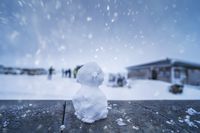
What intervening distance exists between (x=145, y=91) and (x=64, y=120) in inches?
458

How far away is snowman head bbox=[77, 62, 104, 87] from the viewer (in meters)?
1.82

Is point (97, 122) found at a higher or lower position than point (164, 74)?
lower

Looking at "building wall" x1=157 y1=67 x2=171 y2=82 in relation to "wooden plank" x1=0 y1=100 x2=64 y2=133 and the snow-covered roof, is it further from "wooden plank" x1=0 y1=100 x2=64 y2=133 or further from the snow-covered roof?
"wooden plank" x1=0 y1=100 x2=64 y2=133

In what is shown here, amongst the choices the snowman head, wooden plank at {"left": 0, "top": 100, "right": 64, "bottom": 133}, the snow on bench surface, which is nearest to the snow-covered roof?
the snow on bench surface

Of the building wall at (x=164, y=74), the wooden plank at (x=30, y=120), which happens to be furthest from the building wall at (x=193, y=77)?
the wooden plank at (x=30, y=120)

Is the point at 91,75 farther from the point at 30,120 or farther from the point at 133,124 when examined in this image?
the point at 30,120

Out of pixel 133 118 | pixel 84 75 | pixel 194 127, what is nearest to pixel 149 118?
pixel 133 118

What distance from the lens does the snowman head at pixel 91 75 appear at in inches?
71.7

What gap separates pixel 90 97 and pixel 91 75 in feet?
1.02

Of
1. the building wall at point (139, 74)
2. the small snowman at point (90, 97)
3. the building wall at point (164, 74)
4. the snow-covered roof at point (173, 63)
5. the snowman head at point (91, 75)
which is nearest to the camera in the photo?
the small snowman at point (90, 97)

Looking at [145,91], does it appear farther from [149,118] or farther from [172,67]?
[149,118]

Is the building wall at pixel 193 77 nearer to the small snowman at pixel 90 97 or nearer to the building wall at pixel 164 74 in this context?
the building wall at pixel 164 74

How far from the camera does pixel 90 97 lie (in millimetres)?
1713

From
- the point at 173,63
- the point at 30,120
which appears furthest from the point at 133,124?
the point at 173,63
